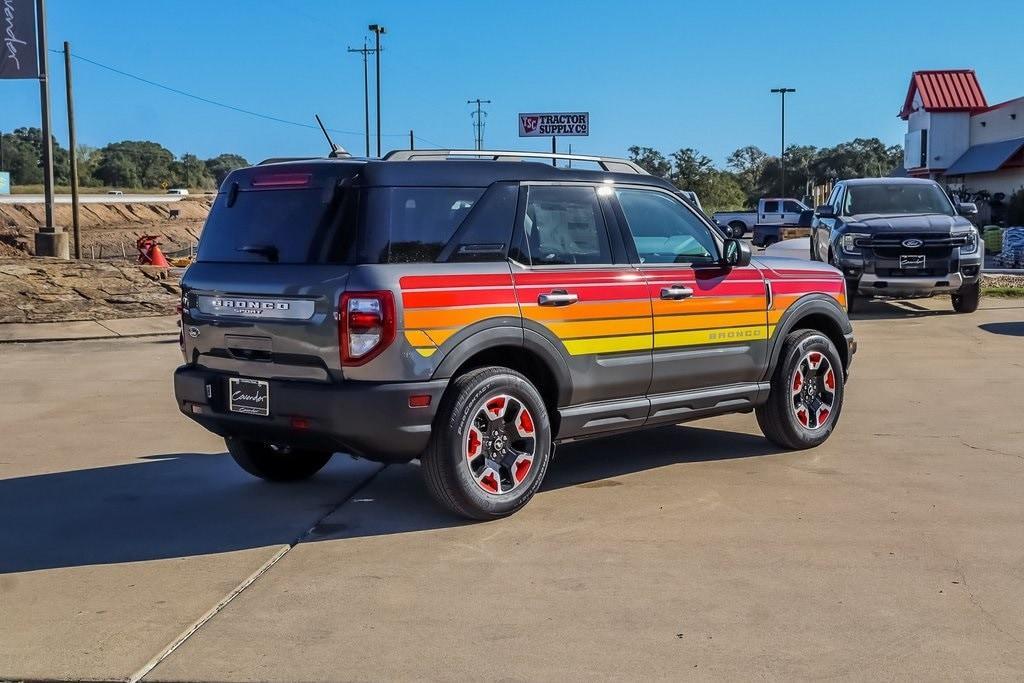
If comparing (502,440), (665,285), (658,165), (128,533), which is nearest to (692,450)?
(665,285)

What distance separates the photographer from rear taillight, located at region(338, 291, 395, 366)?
5.43 meters

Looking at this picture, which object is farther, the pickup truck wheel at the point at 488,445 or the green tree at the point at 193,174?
the green tree at the point at 193,174

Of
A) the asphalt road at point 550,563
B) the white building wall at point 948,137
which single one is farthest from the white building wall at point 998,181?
the asphalt road at point 550,563

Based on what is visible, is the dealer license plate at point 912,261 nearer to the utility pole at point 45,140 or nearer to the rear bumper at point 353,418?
the rear bumper at point 353,418

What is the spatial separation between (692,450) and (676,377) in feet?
3.79

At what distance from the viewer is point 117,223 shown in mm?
61594

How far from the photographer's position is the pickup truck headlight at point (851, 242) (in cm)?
1538

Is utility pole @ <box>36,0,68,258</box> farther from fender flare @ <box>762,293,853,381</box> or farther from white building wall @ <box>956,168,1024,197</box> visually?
white building wall @ <box>956,168,1024,197</box>

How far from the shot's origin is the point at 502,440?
6.01 m

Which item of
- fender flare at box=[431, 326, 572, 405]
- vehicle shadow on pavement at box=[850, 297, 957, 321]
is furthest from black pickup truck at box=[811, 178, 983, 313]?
fender flare at box=[431, 326, 572, 405]

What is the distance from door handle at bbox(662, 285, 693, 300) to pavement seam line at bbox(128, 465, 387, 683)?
220cm

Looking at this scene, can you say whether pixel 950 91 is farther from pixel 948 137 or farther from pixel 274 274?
pixel 274 274

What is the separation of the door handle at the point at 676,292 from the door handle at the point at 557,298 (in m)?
0.71

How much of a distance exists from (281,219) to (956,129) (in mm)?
48625
